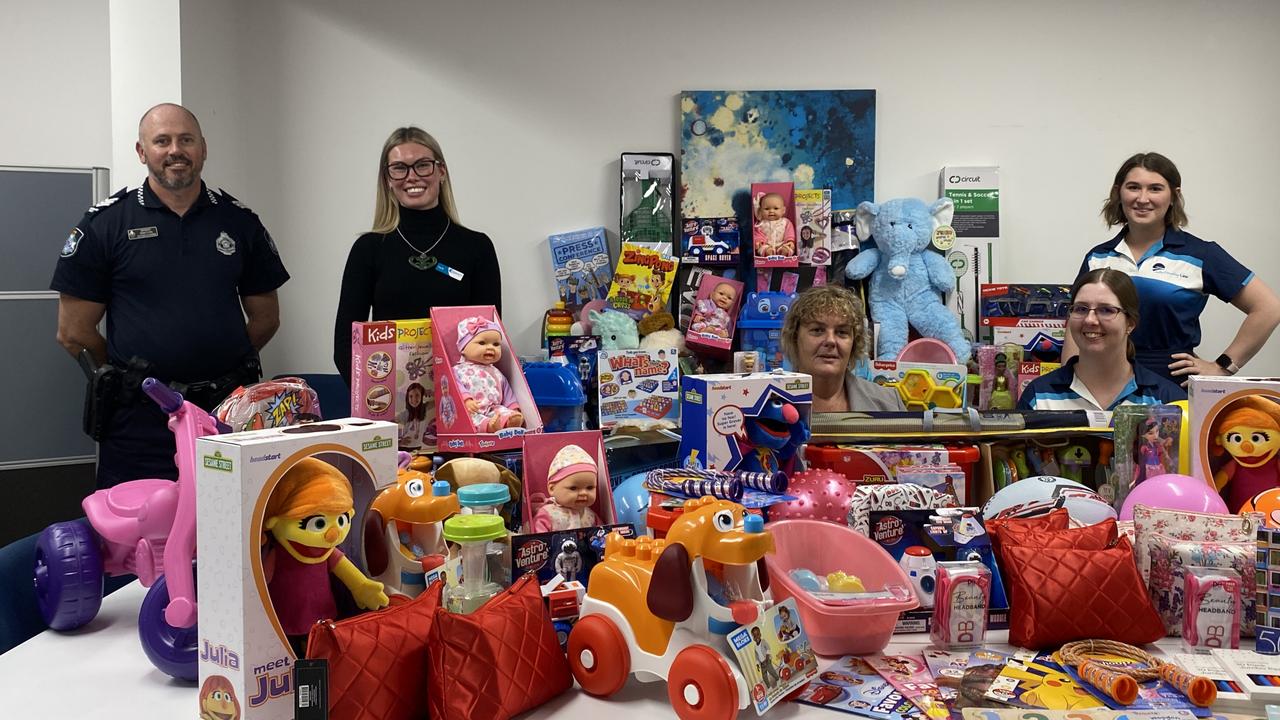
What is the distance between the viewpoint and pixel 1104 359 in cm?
270

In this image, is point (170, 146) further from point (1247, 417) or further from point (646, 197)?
point (1247, 417)

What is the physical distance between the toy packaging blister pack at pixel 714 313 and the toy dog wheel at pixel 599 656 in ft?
10.6

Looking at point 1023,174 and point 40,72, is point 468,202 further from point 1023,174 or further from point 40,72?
point 1023,174

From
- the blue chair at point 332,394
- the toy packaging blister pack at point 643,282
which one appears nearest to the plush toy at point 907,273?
the toy packaging blister pack at point 643,282

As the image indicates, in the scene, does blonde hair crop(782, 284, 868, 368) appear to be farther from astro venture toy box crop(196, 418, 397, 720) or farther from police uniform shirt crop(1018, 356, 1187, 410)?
astro venture toy box crop(196, 418, 397, 720)

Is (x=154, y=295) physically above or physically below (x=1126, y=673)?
above

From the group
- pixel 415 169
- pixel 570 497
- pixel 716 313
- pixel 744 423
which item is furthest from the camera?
pixel 716 313

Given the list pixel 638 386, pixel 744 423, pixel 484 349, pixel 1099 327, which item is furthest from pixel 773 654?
pixel 638 386

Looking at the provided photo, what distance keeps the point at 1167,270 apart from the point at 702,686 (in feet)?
10.4

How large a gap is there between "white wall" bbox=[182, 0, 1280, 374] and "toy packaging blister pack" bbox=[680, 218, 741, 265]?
1.81ft

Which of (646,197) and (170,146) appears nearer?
(170,146)

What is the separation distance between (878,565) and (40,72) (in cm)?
515

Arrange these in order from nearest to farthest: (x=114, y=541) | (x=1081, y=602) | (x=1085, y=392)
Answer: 1. (x=1081, y=602)
2. (x=114, y=541)
3. (x=1085, y=392)

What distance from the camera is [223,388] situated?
3.18 m
